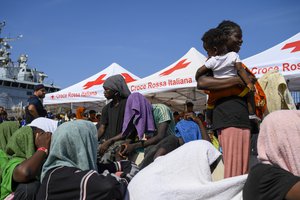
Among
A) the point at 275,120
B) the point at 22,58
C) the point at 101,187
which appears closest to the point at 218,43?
the point at 275,120

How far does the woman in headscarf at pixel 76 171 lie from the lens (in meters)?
2.06

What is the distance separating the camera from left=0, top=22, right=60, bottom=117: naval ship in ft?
111

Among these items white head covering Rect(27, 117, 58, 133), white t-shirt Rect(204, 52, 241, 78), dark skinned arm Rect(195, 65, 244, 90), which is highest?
white t-shirt Rect(204, 52, 241, 78)

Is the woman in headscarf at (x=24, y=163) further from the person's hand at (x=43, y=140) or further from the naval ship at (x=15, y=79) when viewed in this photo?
the naval ship at (x=15, y=79)

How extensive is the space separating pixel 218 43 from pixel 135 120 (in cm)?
127

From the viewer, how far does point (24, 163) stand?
2531 millimetres

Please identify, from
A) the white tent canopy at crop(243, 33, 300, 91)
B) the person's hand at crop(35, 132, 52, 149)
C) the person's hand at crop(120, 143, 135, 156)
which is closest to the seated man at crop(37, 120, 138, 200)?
the person's hand at crop(35, 132, 52, 149)

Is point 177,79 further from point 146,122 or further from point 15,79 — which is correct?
point 15,79

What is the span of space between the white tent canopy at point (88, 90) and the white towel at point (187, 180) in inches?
308

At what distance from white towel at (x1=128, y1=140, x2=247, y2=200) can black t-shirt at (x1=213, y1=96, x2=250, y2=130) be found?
43 cm

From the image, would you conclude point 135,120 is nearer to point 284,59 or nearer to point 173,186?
point 173,186

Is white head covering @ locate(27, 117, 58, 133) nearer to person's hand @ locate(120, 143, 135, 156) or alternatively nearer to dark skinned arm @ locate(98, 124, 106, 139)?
dark skinned arm @ locate(98, 124, 106, 139)

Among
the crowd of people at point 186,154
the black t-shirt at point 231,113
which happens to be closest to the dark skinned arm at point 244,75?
the crowd of people at point 186,154

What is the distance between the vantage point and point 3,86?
33781mm
